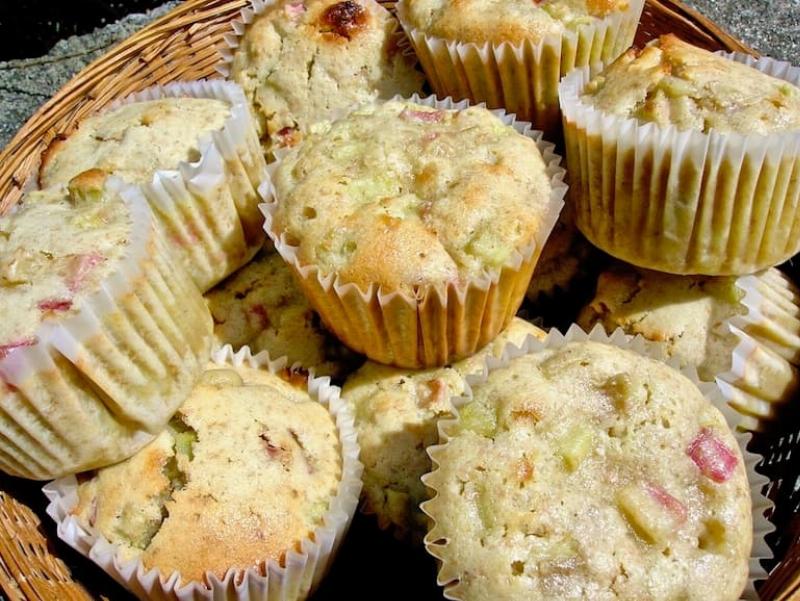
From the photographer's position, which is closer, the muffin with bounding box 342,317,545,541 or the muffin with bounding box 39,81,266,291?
the muffin with bounding box 342,317,545,541

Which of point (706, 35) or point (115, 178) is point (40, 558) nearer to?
point (115, 178)

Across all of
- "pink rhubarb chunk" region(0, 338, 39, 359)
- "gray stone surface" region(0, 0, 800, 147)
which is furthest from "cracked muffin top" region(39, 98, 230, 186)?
"gray stone surface" region(0, 0, 800, 147)

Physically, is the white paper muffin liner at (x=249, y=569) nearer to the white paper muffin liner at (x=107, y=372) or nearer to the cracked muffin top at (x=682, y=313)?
the white paper muffin liner at (x=107, y=372)

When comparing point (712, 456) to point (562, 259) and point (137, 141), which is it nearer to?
point (562, 259)

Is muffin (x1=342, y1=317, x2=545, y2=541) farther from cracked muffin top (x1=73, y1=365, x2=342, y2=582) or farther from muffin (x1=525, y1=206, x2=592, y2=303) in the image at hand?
muffin (x1=525, y1=206, x2=592, y2=303)

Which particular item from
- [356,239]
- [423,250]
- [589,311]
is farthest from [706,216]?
[356,239]
